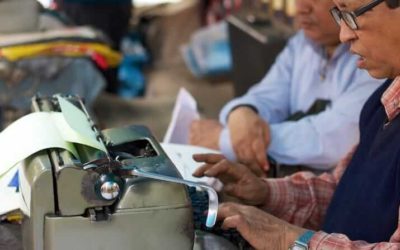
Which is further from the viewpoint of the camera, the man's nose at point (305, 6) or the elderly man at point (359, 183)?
the man's nose at point (305, 6)

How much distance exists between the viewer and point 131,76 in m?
5.54

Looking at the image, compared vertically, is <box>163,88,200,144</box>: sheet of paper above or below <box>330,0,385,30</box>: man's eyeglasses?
below

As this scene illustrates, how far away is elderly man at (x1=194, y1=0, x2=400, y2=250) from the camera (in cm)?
148

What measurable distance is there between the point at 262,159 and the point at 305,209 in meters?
0.32

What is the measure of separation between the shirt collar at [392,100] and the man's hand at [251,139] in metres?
0.62

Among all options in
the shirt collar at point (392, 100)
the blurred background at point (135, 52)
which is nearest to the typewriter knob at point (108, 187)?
the shirt collar at point (392, 100)

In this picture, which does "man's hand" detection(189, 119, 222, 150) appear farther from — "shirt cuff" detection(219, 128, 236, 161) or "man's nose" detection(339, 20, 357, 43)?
"man's nose" detection(339, 20, 357, 43)

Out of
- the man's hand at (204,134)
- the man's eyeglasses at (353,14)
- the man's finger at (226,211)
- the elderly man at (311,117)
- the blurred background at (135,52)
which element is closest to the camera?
the man's eyeglasses at (353,14)

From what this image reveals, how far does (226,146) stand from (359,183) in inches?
26.6

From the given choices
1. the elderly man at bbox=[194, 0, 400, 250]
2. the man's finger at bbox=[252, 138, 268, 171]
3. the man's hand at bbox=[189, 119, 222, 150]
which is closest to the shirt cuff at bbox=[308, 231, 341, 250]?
the elderly man at bbox=[194, 0, 400, 250]

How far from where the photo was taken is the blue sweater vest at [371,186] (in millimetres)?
1551

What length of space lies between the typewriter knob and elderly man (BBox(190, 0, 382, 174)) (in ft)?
2.96

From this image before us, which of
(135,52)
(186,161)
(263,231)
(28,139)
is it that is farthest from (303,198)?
(135,52)

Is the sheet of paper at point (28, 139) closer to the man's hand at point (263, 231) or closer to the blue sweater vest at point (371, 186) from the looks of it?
the man's hand at point (263, 231)
